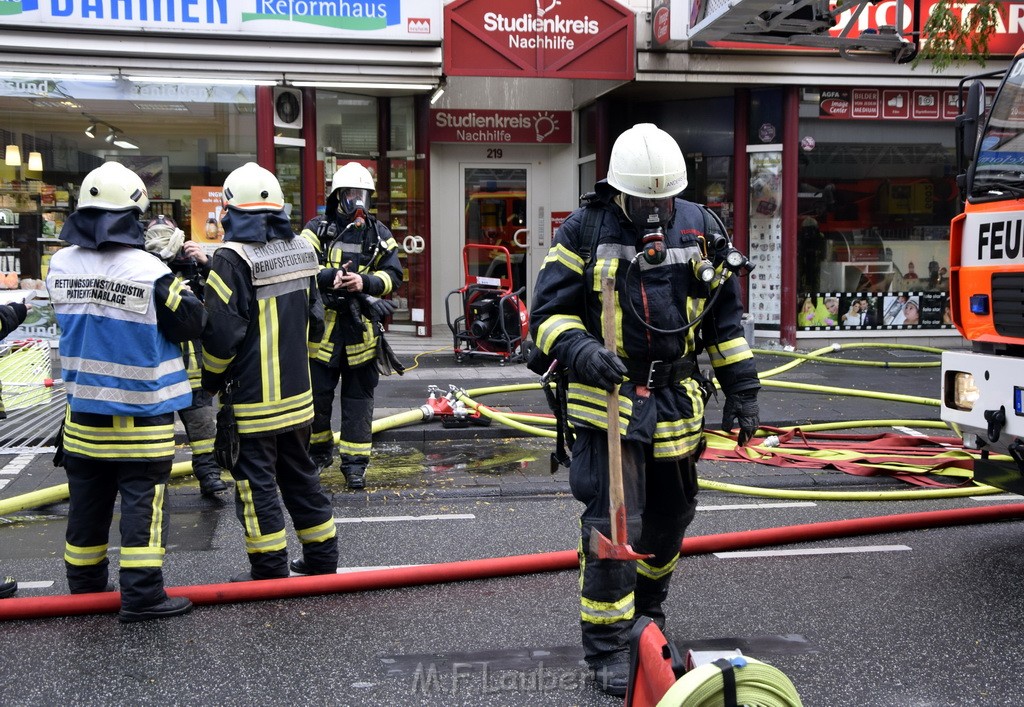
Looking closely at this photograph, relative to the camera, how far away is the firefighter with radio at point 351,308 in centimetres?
716

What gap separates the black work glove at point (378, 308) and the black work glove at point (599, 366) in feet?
11.3

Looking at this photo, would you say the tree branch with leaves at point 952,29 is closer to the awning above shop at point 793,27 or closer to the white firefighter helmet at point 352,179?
the awning above shop at point 793,27

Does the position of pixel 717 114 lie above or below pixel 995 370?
above

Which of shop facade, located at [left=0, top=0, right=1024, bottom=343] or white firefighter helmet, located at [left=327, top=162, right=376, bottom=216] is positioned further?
shop facade, located at [left=0, top=0, right=1024, bottom=343]

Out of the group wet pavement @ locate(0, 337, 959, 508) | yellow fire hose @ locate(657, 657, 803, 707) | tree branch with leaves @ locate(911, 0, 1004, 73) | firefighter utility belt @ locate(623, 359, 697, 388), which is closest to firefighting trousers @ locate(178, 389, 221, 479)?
wet pavement @ locate(0, 337, 959, 508)

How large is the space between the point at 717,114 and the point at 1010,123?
980cm

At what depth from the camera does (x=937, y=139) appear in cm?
1509

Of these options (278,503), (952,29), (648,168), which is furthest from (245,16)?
(648,168)

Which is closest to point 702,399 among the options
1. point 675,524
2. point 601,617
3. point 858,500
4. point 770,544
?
point 675,524

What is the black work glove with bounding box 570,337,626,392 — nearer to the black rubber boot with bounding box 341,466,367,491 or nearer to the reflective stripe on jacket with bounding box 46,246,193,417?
the reflective stripe on jacket with bounding box 46,246,193,417

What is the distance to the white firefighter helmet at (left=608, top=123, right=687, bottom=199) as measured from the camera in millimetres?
4043

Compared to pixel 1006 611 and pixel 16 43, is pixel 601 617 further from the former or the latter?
pixel 16 43

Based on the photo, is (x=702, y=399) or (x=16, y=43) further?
(x=16, y=43)

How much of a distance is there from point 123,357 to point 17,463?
12.8ft
